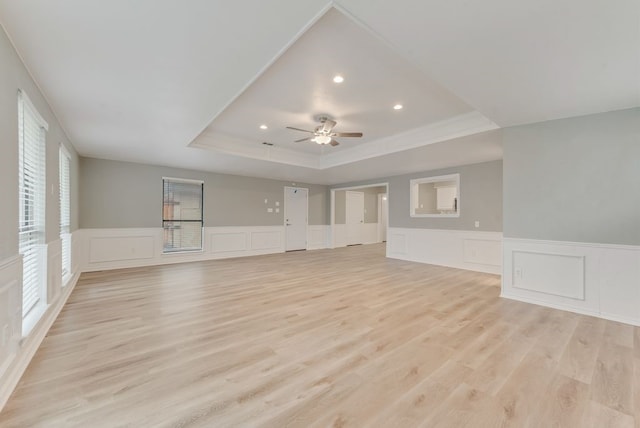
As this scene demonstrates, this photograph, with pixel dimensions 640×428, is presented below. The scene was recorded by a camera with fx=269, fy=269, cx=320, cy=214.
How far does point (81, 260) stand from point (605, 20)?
794 centimetres

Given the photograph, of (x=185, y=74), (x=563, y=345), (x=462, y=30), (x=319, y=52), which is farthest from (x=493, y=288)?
(x=185, y=74)

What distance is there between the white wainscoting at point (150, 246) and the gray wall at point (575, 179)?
6.22 meters

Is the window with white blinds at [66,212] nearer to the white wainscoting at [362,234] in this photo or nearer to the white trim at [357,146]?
the white trim at [357,146]

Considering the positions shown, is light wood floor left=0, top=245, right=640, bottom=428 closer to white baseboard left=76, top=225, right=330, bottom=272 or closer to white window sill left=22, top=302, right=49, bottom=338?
white window sill left=22, top=302, right=49, bottom=338

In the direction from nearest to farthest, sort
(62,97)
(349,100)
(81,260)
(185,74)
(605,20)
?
(605,20)
(185,74)
(62,97)
(349,100)
(81,260)

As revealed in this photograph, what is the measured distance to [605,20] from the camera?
173cm

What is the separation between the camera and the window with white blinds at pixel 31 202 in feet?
7.53

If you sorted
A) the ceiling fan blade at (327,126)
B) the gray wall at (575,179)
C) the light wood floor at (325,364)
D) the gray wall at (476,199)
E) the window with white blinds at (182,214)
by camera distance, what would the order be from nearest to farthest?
1. the light wood floor at (325,364)
2. the gray wall at (575,179)
3. the ceiling fan blade at (327,126)
4. the gray wall at (476,199)
5. the window with white blinds at (182,214)

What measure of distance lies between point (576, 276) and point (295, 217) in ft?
22.9

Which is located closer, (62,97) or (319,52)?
(319,52)

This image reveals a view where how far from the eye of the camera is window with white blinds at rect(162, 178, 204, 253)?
6.77 meters

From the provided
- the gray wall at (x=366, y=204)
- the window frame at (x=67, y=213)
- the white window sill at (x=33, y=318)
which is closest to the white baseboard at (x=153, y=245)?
the window frame at (x=67, y=213)

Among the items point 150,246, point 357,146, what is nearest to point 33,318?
point 150,246

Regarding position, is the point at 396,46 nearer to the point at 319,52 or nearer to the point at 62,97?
the point at 319,52
